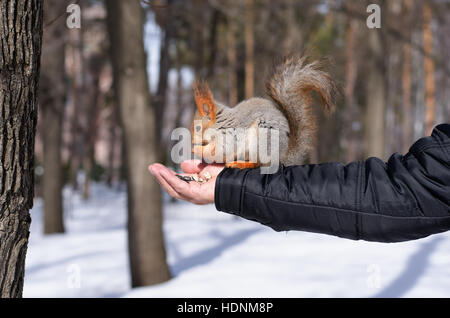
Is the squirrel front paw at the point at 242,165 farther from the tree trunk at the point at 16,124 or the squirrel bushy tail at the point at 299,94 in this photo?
the tree trunk at the point at 16,124

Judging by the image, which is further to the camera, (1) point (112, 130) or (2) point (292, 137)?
(1) point (112, 130)

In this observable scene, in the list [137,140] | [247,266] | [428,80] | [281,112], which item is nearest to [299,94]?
[281,112]

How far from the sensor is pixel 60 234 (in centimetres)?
793

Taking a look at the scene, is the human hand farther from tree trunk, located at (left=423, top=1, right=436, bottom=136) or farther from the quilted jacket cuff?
tree trunk, located at (left=423, top=1, right=436, bottom=136)

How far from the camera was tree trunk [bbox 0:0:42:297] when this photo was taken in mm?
1688

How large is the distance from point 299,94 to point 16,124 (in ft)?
3.50

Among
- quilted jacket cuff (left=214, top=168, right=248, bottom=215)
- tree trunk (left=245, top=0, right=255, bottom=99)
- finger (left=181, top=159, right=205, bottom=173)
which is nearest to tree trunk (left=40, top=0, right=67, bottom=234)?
tree trunk (left=245, top=0, right=255, bottom=99)

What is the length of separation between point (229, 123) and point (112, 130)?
15.4 metres

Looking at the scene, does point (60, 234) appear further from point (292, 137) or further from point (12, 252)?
point (292, 137)

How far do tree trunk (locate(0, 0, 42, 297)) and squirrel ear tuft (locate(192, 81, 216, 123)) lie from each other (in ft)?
2.20

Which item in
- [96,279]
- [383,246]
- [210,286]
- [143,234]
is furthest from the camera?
[383,246]

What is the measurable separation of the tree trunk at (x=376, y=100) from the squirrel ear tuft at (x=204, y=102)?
6.40 meters

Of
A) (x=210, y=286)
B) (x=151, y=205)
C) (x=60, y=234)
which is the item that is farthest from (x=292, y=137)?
(x=60, y=234)
